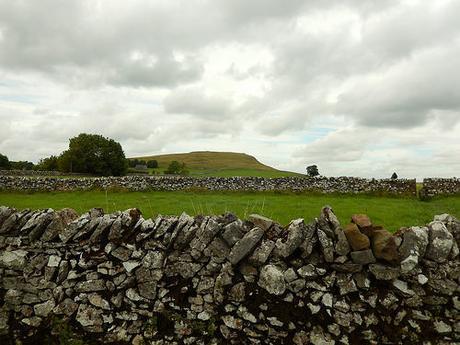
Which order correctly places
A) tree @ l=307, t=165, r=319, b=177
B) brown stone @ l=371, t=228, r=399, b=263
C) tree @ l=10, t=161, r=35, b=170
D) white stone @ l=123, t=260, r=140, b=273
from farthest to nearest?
tree @ l=10, t=161, r=35, b=170
tree @ l=307, t=165, r=319, b=177
white stone @ l=123, t=260, r=140, b=273
brown stone @ l=371, t=228, r=399, b=263

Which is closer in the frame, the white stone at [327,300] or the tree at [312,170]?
the white stone at [327,300]

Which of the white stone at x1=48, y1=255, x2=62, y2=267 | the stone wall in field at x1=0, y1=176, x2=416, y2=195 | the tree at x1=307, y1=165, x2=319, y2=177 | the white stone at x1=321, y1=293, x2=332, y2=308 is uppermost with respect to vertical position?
the tree at x1=307, y1=165, x2=319, y2=177

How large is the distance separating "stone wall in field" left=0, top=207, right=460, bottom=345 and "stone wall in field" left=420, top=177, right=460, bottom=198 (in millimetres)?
20725

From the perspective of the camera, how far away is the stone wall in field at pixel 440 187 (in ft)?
76.7

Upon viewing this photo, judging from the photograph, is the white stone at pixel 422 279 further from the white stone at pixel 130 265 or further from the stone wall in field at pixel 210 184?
the stone wall in field at pixel 210 184

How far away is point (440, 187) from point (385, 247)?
22239 mm

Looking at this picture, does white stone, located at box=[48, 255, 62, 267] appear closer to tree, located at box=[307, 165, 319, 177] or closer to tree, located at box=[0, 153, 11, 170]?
tree, located at box=[307, 165, 319, 177]

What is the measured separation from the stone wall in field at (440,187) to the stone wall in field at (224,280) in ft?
68.0

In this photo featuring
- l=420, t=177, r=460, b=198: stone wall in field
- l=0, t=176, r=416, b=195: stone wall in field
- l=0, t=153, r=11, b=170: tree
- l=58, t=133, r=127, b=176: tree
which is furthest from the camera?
l=0, t=153, r=11, b=170: tree

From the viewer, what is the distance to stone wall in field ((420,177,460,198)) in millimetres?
23391

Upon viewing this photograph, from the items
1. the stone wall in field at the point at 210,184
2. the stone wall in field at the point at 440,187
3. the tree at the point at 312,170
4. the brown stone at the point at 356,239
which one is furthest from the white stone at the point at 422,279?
the tree at the point at 312,170

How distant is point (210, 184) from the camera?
1021 inches

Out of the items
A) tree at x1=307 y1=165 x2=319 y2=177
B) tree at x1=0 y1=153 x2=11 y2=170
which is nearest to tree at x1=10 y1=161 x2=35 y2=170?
tree at x1=0 y1=153 x2=11 y2=170

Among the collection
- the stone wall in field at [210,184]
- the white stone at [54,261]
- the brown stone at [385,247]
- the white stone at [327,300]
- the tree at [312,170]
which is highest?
the tree at [312,170]
